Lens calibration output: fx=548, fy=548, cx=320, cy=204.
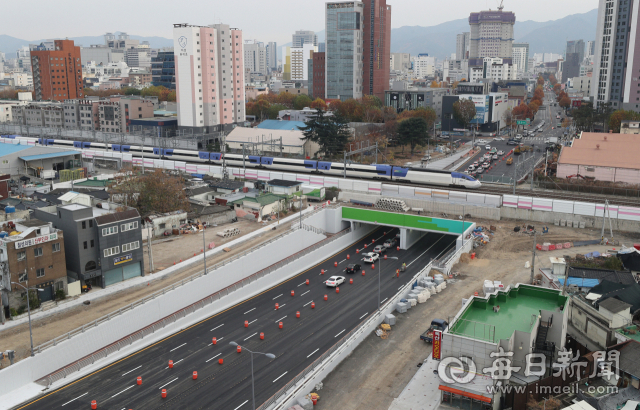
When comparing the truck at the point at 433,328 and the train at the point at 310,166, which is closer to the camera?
the truck at the point at 433,328

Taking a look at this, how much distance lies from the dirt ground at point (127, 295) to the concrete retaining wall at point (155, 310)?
41.9 inches

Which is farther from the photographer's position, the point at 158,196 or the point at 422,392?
the point at 158,196

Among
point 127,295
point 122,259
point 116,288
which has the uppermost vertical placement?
point 122,259

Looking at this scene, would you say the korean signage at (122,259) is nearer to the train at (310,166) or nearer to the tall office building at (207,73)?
the train at (310,166)

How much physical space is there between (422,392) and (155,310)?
18705 millimetres

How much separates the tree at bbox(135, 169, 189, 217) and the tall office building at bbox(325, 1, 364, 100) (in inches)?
3790

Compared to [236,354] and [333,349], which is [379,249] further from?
[236,354]

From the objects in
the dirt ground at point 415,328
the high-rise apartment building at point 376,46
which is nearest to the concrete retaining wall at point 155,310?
the dirt ground at point 415,328

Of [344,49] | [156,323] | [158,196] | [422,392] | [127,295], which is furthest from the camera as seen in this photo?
[344,49]

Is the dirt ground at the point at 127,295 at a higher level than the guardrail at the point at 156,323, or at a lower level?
higher

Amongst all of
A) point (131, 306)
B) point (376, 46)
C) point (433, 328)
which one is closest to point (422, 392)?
point (433, 328)

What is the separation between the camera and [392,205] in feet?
186

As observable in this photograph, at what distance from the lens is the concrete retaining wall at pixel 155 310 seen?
2908cm

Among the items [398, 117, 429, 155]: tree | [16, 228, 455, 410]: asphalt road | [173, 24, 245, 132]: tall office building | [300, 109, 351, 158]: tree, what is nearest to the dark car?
[16, 228, 455, 410]: asphalt road
